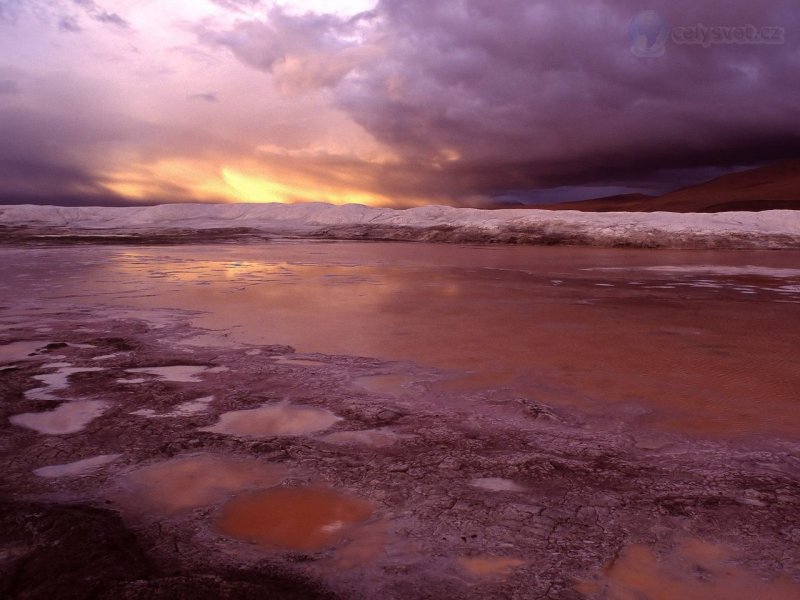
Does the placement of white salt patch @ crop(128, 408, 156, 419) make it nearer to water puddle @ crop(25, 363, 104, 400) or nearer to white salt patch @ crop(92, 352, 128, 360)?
water puddle @ crop(25, 363, 104, 400)

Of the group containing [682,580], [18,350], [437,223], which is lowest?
[682,580]

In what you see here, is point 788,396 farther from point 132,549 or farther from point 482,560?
point 132,549

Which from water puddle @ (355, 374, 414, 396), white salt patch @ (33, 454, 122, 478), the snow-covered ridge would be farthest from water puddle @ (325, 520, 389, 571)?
the snow-covered ridge

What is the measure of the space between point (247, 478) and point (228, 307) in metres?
4.50

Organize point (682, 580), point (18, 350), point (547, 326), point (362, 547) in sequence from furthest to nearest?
point (547, 326) < point (18, 350) < point (362, 547) < point (682, 580)

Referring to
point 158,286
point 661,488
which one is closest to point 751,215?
point 158,286

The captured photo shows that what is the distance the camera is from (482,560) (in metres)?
1.78

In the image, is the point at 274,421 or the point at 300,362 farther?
the point at 300,362

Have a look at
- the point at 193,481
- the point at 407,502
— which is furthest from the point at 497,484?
the point at 193,481

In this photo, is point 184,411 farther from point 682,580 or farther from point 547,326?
point 547,326

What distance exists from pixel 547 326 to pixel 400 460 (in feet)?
11.3

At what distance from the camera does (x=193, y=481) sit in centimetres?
232

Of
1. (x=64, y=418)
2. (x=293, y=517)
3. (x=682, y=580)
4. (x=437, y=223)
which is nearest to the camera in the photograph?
(x=682, y=580)

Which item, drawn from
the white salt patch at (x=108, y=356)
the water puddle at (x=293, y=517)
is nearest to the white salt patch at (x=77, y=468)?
the water puddle at (x=293, y=517)
